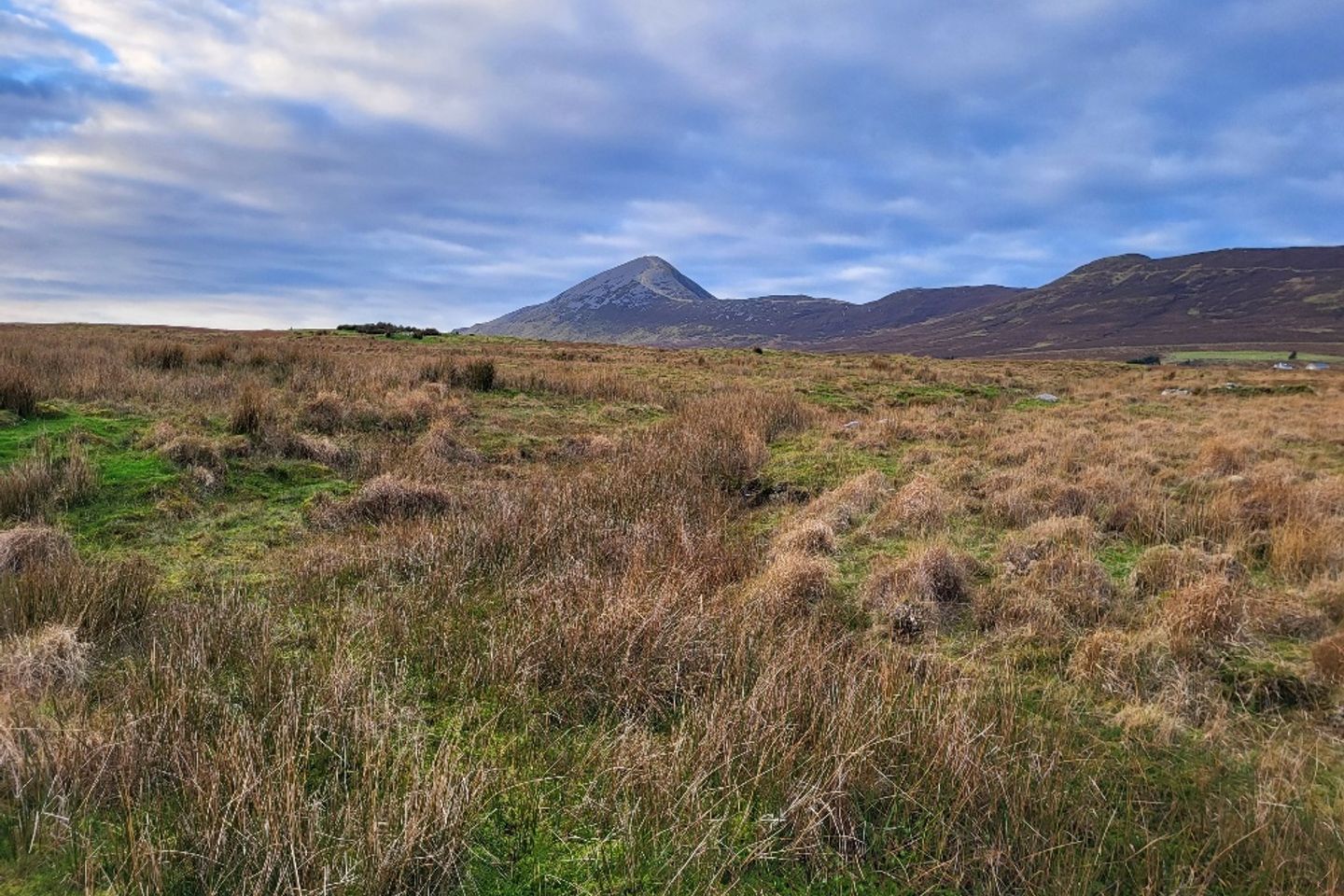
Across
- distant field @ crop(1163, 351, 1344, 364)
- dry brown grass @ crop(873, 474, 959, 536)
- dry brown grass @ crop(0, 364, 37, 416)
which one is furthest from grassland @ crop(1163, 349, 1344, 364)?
dry brown grass @ crop(0, 364, 37, 416)

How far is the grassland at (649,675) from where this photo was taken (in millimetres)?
2566

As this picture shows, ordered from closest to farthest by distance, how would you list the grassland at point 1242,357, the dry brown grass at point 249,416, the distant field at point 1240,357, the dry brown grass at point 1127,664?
the dry brown grass at point 1127,664, the dry brown grass at point 249,416, the grassland at point 1242,357, the distant field at point 1240,357

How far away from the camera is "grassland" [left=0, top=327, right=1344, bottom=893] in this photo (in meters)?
2.57

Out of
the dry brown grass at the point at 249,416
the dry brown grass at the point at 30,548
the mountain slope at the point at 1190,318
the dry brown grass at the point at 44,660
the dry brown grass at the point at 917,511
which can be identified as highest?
the mountain slope at the point at 1190,318

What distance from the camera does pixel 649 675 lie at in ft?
12.6

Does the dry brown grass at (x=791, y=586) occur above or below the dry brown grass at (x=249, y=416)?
below

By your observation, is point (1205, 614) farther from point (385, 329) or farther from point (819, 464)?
point (385, 329)

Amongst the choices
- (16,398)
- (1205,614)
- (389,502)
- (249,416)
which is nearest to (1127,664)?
(1205,614)

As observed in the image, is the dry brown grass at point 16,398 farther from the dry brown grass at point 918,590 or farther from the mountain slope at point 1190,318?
the mountain slope at point 1190,318

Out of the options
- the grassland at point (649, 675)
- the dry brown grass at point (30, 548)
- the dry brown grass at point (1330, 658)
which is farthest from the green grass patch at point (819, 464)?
the dry brown grass at point (30, 548)

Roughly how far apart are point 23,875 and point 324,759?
990 mm

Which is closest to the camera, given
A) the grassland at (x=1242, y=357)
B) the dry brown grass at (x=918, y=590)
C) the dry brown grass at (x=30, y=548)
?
the dry brown grass at (x=30, y=548)

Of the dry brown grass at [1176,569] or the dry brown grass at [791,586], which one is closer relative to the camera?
the dry brown grass at [791,586]

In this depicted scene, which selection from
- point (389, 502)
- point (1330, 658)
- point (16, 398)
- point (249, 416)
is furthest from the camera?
point (249, 416)
